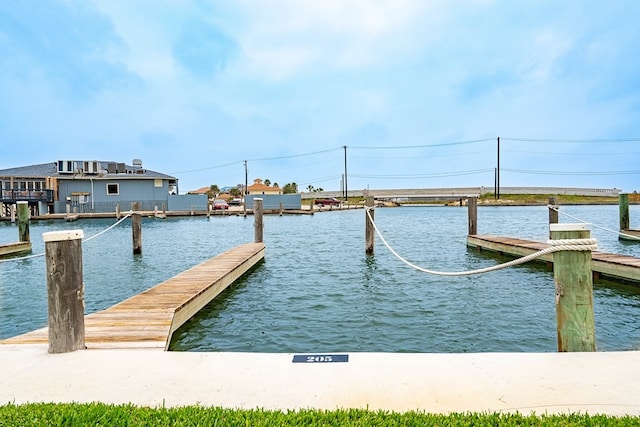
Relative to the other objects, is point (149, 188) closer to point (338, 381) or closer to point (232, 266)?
point (232, 266)

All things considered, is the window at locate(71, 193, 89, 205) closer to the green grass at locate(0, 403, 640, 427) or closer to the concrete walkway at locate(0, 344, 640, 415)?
the concrete walkway at locate(0, 344, 640, 415)

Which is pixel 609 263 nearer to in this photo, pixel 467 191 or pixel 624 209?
pixel 624 209

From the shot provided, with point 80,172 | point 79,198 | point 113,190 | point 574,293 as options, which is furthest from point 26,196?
point 574,293

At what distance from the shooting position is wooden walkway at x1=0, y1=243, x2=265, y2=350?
17.4 feet

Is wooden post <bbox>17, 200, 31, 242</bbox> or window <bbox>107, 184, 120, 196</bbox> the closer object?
wooden post <bbox>17, 200, 31, 242</bbox>

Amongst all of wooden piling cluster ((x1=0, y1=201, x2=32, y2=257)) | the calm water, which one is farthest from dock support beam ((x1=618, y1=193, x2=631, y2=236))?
wooden piling cluster ((x1=0, y1=201, x2=32, y2=257))

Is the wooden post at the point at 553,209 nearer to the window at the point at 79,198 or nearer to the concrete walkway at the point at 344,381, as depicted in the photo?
the concrete walkway at the point at 344,381

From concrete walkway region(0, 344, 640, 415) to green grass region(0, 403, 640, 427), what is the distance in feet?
0.59

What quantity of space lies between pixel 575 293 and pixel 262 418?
342 cm

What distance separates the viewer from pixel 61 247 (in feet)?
15.0

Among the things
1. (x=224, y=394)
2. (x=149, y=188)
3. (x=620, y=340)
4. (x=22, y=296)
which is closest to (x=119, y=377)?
(x=224, y=394)

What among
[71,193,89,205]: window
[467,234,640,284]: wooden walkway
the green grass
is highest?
[71,193,89,205]: window

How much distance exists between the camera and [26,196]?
43156 mm

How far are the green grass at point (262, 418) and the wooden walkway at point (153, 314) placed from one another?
2.11 metres
